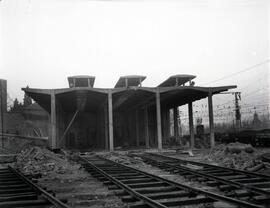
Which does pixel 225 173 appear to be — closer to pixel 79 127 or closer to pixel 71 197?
pixel 71 197

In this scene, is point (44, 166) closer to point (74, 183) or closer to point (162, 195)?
point (74, 183)

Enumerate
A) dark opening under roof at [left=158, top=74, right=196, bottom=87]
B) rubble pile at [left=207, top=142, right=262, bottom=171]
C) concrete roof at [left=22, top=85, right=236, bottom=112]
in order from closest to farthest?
rubble pile at [left=207, top=142, right=262, bottom=171]
concrete roof at [left=22, top=85, right=236, bottom=112]
dark opening under roof at [left=158, top=74, right=196, bottom=87]

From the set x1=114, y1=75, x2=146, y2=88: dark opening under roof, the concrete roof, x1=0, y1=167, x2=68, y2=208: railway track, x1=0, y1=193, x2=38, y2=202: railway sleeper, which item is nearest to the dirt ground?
x1=0, y1=167, x2=68, y2=208: railway track

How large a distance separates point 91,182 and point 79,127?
2464 cm

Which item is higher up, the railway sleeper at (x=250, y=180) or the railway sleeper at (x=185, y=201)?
the railway sleeper at (x=185, y=201)

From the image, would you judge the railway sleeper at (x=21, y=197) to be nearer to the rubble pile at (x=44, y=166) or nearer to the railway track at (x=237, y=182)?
the railway track at (x=237, y=182)

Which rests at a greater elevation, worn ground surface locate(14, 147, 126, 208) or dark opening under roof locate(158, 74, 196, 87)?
dark opening under roof locate(158, 74, 196, 87)

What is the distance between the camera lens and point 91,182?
31.4 feet

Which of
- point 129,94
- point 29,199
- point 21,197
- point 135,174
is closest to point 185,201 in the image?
point 29,199

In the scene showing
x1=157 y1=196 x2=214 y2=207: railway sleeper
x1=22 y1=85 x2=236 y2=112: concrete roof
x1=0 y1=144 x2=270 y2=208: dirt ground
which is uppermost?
x1=22 y1=85 x2=236 y2=112: concrete roof

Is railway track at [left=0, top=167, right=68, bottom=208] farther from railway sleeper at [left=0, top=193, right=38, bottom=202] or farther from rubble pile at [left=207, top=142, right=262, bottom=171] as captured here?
rubble pile at [left=207, top=142, right=262, bottom=171]

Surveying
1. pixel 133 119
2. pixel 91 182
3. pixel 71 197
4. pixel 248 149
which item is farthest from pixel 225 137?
pixel 71 197

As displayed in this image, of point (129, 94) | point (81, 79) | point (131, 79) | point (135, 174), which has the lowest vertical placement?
point (135, 174)

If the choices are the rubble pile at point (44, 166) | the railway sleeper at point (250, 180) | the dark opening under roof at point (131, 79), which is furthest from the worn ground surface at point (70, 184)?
the dark opening under roof at point (131, 79)
